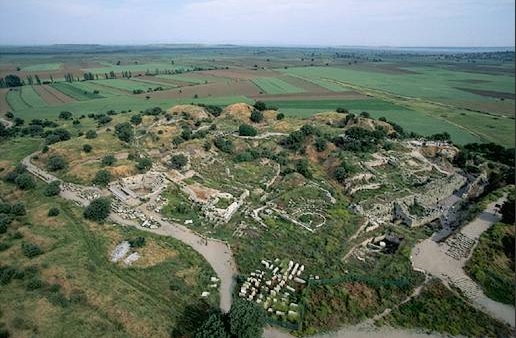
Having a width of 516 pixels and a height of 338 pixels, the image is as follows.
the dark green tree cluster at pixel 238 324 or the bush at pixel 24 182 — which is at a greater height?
the dark green tree cluster at pixel 238 324

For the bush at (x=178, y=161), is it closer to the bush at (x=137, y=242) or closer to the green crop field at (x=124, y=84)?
the bush at (x=137, y=242)

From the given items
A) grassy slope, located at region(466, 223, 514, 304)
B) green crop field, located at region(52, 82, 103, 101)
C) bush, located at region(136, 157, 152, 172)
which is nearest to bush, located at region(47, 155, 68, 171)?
bush, located at region(136, 157, 152, 172)

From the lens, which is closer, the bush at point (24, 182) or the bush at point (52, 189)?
the bush at point (52, 189)

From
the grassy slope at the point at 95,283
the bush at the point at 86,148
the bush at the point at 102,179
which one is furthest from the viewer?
the bush at the point at 86,148

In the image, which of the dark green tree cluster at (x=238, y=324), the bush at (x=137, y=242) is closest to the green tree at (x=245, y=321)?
the dark green tree cluster at (x=238, y=324)

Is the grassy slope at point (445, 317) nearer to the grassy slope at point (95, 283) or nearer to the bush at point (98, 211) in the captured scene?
the grassy slope at point (95, 283)

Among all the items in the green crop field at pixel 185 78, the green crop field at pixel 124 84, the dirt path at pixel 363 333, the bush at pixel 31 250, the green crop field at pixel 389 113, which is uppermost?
the bush at pixel 31 250

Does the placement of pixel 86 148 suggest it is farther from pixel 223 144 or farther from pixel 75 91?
pixel 75 91

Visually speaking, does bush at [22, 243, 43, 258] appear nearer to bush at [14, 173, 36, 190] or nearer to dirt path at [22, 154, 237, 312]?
dirt path at [22, 154, 237, 312]

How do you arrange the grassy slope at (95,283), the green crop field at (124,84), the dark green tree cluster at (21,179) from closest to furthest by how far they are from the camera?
the grassy slope at (95,283) < the dark green tree cluster at (21,179) < the green crop field at (124,84)
